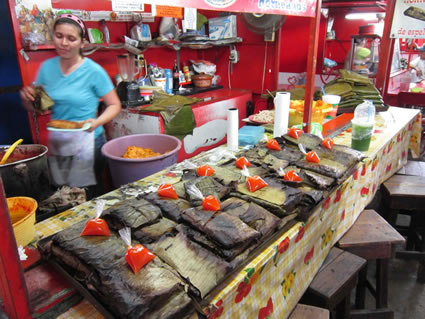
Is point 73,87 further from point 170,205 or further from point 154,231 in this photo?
point 154,231

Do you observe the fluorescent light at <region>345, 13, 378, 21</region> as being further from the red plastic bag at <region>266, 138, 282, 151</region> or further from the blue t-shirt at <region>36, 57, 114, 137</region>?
the blue t-shirt at <region>36, 57, 114, 137</region>

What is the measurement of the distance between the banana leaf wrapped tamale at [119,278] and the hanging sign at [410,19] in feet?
13.7

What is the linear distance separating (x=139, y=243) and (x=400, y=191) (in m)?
2.42

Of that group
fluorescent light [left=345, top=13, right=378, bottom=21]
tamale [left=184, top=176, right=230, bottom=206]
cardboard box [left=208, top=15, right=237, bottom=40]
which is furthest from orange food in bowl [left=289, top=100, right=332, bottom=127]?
fluorescent light [left=345, top=13, right=378, bottom=21]

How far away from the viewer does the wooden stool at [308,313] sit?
1663 mm

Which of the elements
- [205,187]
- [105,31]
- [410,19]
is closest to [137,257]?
[205,187]

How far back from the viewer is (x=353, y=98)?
3.65 meters

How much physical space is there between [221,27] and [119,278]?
5038mm

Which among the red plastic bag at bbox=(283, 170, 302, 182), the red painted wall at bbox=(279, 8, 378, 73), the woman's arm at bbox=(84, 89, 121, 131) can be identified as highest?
the red painted wall at bbox=(279, 8, 378, 73)

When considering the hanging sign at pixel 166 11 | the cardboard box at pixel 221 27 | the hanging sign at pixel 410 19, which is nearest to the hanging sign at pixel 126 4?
the hanging sign at pixel 166 11

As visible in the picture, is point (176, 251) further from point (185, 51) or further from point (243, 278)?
point (185, 51)

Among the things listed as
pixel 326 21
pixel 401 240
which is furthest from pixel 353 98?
pixel 326 21

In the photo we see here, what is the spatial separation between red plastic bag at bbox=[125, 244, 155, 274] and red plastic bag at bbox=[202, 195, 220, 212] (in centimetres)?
37

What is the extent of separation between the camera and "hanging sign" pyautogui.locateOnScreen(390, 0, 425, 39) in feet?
12.8
